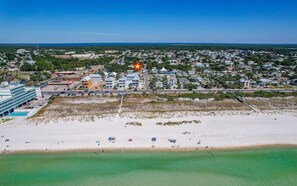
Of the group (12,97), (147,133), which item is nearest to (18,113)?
(12,97)

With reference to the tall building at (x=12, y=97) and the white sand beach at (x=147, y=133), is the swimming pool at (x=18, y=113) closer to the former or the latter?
the tall building at (x=12, y=97)

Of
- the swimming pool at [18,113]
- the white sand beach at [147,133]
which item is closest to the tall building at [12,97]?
the swimming pool at [18,113]

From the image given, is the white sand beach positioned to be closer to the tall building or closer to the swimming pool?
the swimming pool

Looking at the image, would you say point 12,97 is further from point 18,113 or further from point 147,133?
point 147,133

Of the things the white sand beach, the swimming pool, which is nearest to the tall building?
the swimming pool

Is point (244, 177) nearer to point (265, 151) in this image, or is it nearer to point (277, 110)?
point (265, 151)
